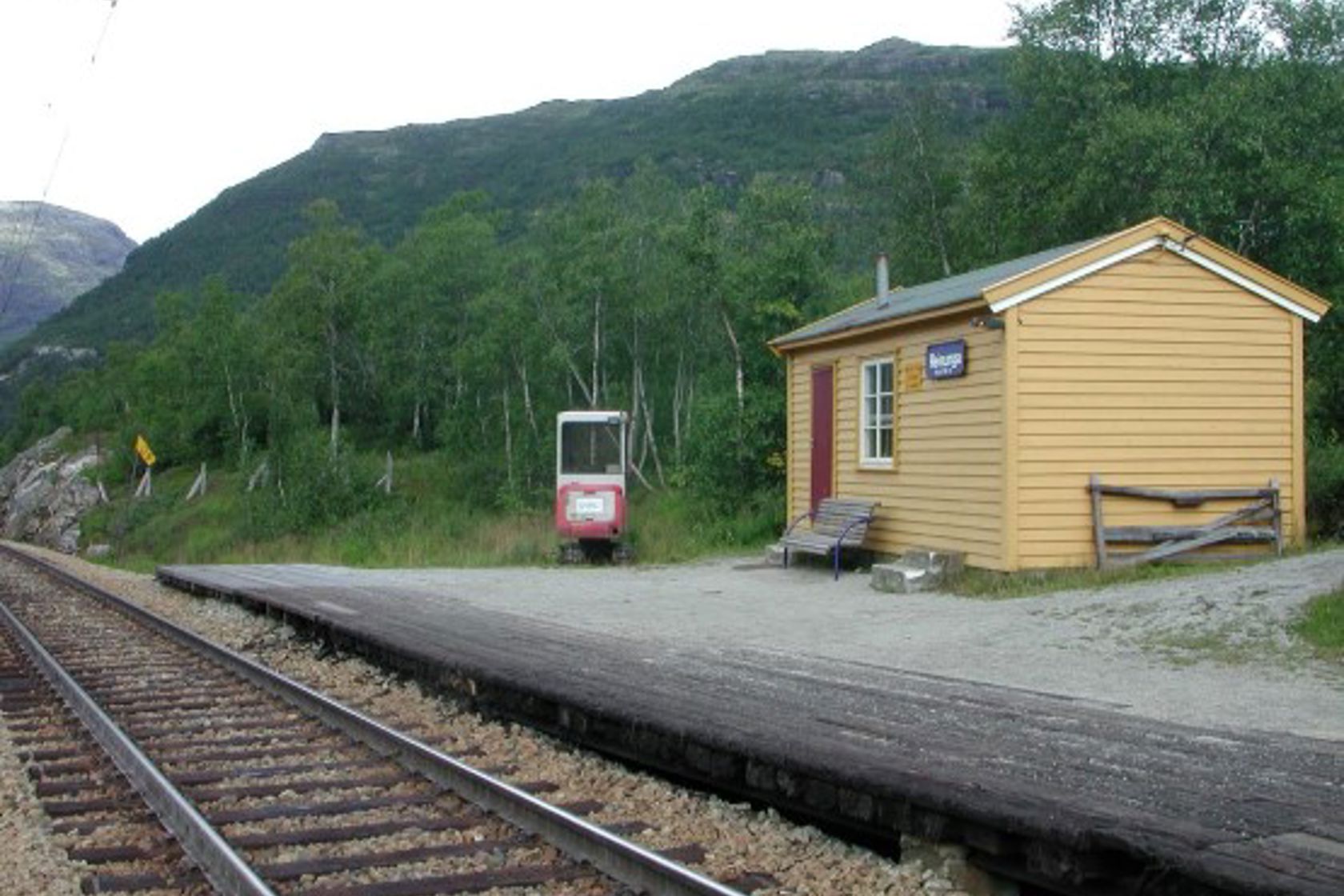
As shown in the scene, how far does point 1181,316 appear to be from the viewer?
1544cm

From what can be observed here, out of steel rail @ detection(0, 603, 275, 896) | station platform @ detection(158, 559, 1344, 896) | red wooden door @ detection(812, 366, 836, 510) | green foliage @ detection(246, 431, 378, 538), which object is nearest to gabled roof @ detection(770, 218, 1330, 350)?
red wooden door @ detection(812, 366, 836, 510)

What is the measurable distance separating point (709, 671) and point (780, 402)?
1618cm

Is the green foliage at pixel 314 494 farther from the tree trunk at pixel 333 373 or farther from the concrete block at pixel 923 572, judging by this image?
the concrete block at pixel 923 572

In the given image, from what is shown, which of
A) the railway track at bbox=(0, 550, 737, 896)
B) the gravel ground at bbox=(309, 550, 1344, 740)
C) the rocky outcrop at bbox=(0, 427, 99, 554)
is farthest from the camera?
the rocky outcrop at bbox=(0, 427, 99, 554)

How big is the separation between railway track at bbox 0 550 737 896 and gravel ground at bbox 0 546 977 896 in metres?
0.16

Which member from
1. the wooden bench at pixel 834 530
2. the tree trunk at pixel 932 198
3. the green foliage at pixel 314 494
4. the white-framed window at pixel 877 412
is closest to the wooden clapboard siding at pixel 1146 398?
the white-framed window at pixel 877 412

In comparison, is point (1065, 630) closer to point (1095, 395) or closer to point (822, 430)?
point (1095, 395)

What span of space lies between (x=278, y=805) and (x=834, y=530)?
39.0 feet

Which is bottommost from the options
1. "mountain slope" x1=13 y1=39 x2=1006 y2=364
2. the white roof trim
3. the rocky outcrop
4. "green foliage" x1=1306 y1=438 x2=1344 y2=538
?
the rocky outcrop

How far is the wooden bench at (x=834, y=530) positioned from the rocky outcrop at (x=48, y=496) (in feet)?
144

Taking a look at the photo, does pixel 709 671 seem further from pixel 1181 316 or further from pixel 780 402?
pixel 780 402

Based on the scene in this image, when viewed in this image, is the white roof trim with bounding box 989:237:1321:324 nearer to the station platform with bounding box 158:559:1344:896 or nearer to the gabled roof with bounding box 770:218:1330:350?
the gabled roof with bounding box 770:218:1330:350

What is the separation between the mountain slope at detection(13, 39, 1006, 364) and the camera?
12388 centimetres

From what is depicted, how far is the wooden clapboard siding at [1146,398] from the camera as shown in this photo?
1480cm
